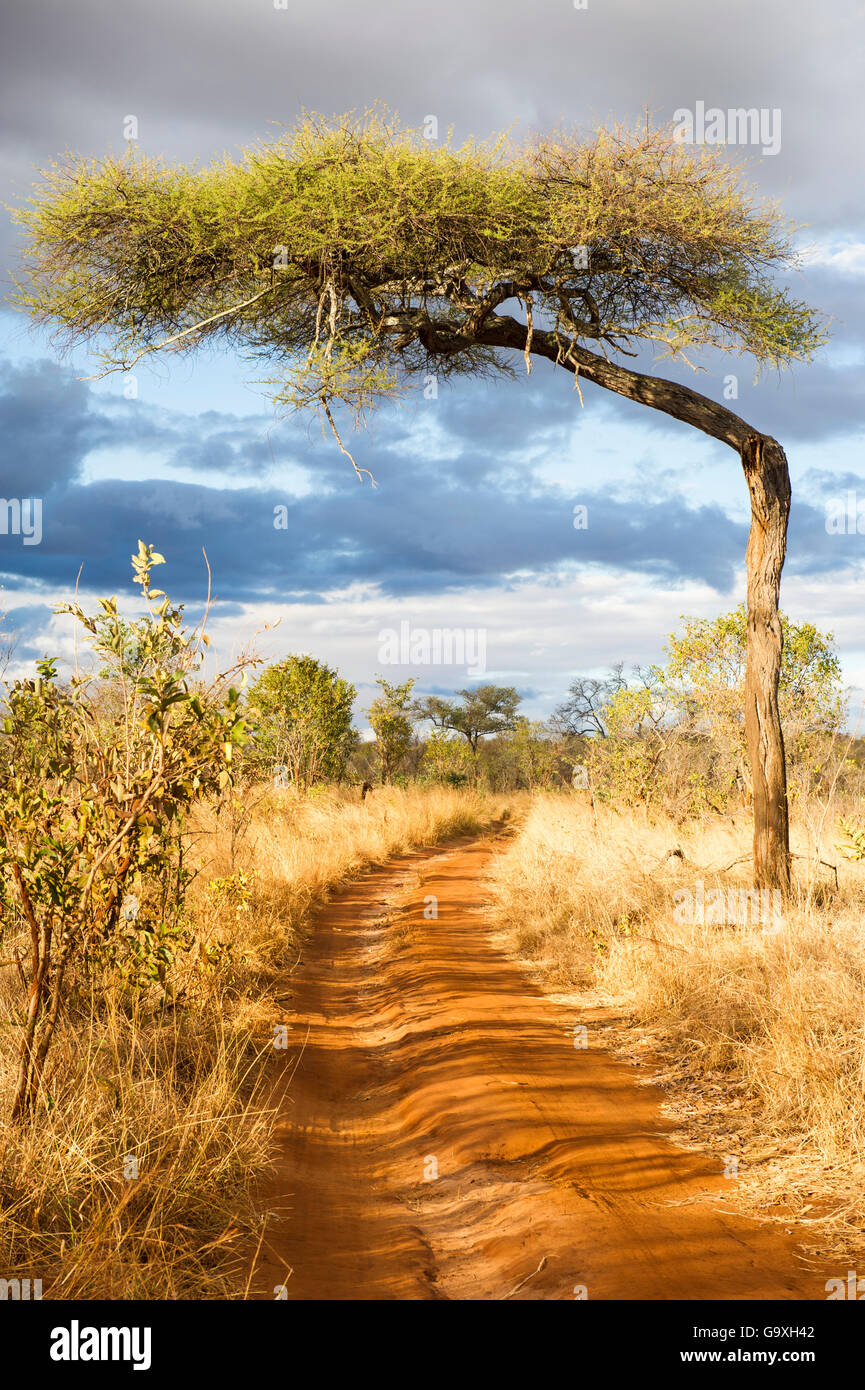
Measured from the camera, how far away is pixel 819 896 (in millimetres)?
7953

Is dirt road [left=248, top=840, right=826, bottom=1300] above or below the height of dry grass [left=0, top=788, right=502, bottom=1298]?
below

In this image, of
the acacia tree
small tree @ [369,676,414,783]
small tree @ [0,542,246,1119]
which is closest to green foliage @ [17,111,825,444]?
the acacia tree

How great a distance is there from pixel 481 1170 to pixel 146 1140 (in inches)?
64.5

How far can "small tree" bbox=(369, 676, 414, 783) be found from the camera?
26.8 metres

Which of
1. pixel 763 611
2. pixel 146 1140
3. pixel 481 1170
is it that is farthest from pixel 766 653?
pixel 146 1140

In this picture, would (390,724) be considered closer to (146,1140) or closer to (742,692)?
(742,692)

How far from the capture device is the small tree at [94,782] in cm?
423

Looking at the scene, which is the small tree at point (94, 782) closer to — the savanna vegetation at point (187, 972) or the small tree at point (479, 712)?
the savanna vegetation at point (187, 972)

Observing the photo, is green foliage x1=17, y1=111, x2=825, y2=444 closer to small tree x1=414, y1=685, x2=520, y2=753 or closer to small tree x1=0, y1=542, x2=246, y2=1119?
small tree x1=0, y1=542, x2=246, y2=1119

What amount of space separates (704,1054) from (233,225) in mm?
8684

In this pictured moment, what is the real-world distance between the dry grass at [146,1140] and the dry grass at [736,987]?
7.36 ft

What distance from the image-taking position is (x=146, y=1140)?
359 cm

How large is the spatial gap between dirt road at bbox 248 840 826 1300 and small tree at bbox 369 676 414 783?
62.8 ft
